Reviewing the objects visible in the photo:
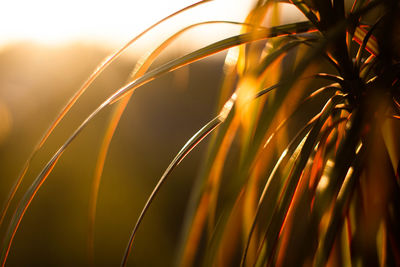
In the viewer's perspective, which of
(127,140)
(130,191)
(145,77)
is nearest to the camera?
(145,77)

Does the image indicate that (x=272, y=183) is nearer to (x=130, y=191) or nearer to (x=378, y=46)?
(x=378, y=46)

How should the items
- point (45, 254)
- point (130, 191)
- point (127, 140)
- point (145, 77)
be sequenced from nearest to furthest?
point (145, 77) → point (45, 254) → point (130, 191) → point (127, 140)

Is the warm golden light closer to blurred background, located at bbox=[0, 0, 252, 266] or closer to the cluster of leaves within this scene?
the cluster of leaves

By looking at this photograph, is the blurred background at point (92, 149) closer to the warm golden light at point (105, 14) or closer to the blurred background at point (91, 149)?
the blurred background at point (91, 149)

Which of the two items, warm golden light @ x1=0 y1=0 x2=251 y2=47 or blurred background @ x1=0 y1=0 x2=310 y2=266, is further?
blurred background @ x1=0 y1=0 x2=310 y2=266

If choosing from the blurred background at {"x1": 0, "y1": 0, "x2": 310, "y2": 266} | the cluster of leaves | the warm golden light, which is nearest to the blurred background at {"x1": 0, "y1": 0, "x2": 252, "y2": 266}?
the blurred background at {"x1": 0, "y1": 0, "x2": 310, "y2": 266}

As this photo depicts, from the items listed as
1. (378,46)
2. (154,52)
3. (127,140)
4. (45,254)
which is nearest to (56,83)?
(127,140)
